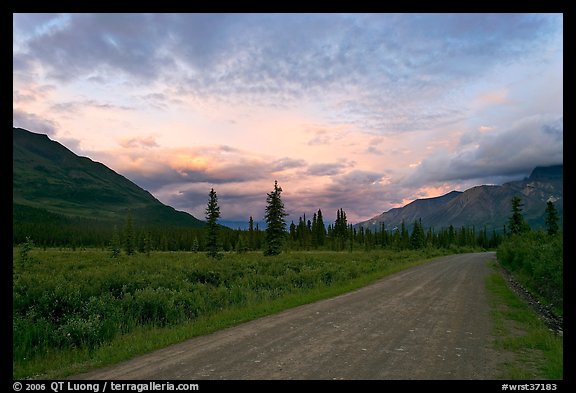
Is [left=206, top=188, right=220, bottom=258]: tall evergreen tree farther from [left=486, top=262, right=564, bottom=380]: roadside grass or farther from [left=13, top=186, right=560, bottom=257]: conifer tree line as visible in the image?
[left=486, top=262, right=564, bottom=380]: roadside grass

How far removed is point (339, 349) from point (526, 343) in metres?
5.14

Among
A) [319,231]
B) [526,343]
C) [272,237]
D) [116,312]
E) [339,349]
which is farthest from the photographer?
[319,231]

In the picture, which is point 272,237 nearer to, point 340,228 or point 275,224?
point 275,224

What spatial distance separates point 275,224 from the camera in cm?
5681

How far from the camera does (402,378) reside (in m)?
6.85

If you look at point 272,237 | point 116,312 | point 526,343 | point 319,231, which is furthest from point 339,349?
point 319,231

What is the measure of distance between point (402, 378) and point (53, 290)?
13.5 m

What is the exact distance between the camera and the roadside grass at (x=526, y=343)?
286 inches

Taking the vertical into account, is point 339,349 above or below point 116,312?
above

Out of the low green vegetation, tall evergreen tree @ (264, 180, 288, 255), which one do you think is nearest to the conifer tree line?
tall evergreen tree @ (264, 180, 288, 255)
